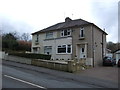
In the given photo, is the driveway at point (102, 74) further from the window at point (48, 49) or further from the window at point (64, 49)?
the window at point (48, 49)

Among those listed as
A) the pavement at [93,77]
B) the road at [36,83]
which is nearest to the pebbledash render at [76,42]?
the pavement at [93,77]

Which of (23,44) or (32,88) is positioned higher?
(23,44)

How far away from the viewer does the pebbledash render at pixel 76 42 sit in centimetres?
2667

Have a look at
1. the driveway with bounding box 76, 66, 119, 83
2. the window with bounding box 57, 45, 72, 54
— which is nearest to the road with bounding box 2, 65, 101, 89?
the driveway with bounding box 76, 66, 119, 83

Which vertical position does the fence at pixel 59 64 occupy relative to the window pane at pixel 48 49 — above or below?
below

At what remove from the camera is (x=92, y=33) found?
26688 mm

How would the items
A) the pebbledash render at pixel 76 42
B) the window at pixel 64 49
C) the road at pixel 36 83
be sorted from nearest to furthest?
the road at pixel 36 83 < the pebbledash render at pixel 76 42 < the window at pixel 64 49

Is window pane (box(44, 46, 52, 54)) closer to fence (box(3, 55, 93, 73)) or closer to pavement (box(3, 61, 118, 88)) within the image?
fence (box(3, 55, 93, 73))

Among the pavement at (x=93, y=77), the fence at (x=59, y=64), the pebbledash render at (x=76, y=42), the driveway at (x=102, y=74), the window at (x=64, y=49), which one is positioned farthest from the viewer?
the window at (x=64, y=49)

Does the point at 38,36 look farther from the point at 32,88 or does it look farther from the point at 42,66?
the point at 32,88

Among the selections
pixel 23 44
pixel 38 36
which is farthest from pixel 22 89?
pixel 23 44

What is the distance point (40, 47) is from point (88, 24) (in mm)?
11476

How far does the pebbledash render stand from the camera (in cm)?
2667

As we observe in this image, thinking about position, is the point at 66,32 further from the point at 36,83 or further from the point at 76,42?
the point at 36,83
